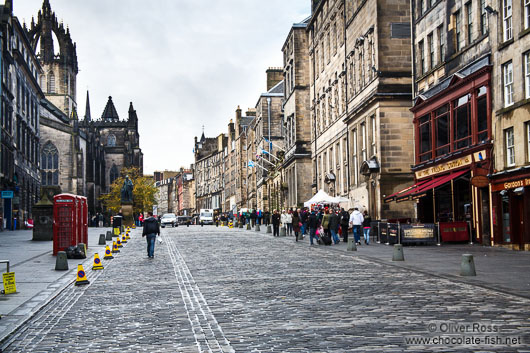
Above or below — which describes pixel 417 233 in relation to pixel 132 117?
below

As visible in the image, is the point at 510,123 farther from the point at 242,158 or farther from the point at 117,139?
the point at 117,139

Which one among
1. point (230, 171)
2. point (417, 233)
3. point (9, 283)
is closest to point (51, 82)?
point (230, 171)

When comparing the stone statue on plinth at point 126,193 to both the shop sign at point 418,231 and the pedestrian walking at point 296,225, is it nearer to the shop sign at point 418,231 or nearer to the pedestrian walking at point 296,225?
the pedestrian walking at point 296,225

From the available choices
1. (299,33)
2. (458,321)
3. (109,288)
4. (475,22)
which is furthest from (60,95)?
(458,321)

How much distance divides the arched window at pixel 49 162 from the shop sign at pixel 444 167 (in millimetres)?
60179

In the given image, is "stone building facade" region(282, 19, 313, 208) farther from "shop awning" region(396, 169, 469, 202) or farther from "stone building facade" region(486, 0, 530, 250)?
"stone building facade" region(486, 0, 530, 250)

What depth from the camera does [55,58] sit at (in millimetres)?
107812

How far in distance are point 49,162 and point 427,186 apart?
208 ft

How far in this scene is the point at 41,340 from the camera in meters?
8.50

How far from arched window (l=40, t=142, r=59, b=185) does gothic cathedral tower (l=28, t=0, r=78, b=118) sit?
2438 cm

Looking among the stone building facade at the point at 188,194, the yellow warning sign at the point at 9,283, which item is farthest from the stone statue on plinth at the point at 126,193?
the stone building facade at the point at 188,194

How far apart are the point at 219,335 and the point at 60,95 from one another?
107003 mm

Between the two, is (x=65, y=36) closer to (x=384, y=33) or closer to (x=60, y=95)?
(x=60, y=95)

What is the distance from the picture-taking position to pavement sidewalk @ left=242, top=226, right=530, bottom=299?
44.6 ft
